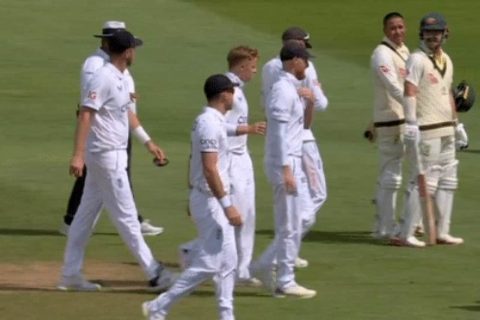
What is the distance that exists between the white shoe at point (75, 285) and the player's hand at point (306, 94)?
7.83 ft

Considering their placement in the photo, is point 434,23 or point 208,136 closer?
point 208,136

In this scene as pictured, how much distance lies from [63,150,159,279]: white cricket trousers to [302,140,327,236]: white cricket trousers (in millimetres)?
1711

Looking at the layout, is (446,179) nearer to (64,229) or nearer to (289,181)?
(289,181)

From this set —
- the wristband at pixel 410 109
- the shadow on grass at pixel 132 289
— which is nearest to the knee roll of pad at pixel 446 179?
the wristband at pixel 410 109

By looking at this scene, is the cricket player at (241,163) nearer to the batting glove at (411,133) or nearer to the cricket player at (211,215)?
the cricket player at (211,215)

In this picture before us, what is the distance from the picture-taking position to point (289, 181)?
13.1m

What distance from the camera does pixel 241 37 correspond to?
30234mm

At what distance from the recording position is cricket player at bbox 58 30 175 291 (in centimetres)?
1324

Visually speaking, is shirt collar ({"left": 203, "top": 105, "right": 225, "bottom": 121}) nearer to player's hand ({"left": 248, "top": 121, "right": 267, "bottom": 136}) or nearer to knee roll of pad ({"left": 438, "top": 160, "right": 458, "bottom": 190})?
player's hand ({"left": 248, "top": 121, "right": 267, "bottom": 136})

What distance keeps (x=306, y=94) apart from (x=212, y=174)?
2.50m

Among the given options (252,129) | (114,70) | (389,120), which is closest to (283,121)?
(252,129)

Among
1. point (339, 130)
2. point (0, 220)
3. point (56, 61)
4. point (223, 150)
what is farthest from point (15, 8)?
point (223, 150)

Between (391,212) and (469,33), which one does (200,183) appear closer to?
(391,212)

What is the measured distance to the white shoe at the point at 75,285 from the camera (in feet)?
44.4
